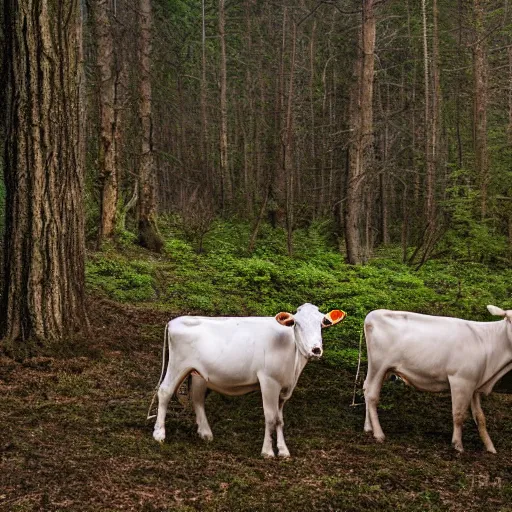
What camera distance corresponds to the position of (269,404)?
586 cm

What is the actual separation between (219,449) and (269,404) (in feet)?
2.02

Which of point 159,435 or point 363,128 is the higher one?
point 363,128

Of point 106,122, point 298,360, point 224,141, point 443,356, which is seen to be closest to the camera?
point 298,360

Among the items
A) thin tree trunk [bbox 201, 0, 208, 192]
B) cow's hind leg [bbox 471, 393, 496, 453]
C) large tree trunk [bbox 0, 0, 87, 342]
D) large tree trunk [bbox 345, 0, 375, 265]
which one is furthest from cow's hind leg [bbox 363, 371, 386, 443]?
thin tree trunk [bbox 201, 0, 208, 192]

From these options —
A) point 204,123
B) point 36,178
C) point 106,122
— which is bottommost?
point 36,178

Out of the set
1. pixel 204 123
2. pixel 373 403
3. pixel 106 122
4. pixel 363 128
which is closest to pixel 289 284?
pixel 363 128

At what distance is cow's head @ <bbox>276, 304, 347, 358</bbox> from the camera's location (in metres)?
5.68

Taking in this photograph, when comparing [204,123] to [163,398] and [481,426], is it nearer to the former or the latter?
[163,398]

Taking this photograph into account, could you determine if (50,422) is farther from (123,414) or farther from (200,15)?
(200,15)

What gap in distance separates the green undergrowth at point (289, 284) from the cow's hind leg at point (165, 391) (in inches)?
129

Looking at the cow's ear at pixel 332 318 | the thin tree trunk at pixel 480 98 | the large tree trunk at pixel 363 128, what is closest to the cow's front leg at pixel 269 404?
the cow's ear at pixel 332 318

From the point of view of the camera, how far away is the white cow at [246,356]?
5832 millimetres

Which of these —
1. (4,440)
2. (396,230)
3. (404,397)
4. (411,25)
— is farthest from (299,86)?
(4,440)

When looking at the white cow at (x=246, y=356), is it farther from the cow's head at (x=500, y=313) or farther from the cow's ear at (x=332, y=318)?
the cow's head at (x=500, y=313)
